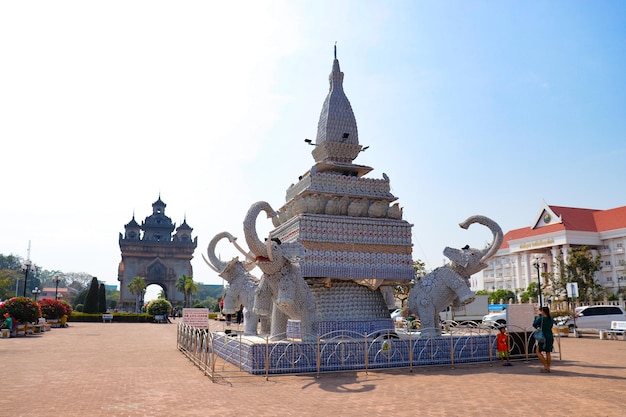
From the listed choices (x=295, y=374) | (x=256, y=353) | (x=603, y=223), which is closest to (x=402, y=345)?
(x=295, y=374)

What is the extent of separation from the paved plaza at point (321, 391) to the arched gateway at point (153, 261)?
54421mm

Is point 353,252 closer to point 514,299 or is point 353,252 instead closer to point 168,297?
point 514,299

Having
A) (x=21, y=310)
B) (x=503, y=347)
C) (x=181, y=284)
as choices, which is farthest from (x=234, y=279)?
(x=181, y=284)

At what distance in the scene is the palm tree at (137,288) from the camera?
5919cm

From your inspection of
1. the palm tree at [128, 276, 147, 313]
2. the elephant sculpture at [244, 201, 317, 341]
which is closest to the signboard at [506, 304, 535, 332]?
the elephant sculpture at [244, 201, 317, 341]

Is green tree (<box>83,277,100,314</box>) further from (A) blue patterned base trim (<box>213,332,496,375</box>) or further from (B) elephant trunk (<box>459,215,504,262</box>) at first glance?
(B) elephant trunk (<box>459,215,504,262</box>)

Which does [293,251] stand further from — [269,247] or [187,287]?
[187,287]

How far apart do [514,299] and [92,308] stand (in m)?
44.8

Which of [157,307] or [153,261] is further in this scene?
[153,261]

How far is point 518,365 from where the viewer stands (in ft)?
34.2

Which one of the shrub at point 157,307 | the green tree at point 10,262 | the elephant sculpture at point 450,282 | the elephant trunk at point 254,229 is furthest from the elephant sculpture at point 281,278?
Result: the green tree at point 10,262

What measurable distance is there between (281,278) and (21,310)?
1664cm

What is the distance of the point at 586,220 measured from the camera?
53.8 m

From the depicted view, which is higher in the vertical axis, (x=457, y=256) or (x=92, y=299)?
(x=457, y=256)
